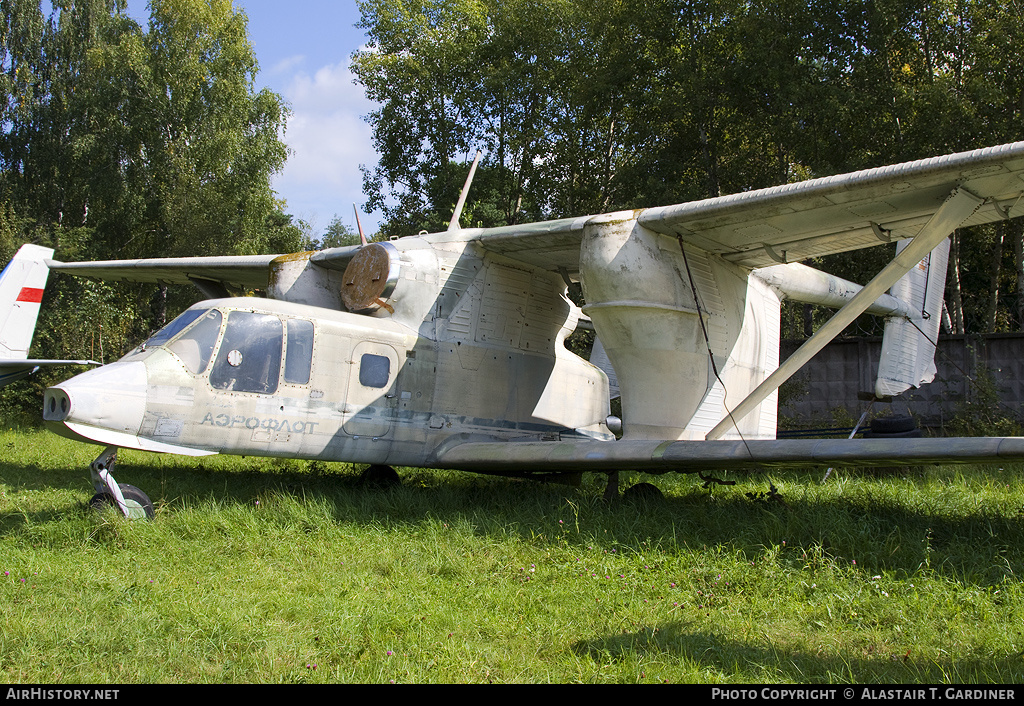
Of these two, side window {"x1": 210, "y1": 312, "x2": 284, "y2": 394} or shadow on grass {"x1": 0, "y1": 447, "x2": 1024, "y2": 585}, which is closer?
shadow on grass {"x1": 0, "y1": 447, "x2": 1024, "y2": 585}

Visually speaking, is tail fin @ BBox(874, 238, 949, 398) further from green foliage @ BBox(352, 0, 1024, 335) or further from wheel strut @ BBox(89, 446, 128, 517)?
wheel strut @ BBox(89, 446, 128, 517)

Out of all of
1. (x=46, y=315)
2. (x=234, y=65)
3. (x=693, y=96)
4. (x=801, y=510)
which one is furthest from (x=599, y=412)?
(x=234, y=65)

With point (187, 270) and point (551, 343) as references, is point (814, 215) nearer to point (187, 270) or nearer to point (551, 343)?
point (551, 343)

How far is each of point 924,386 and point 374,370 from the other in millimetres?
11458

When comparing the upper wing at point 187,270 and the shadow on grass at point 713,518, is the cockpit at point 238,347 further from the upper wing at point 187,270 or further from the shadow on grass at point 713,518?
the upper wing at point 187,270

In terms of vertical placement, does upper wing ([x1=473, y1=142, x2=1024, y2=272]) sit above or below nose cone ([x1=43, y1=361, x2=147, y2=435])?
above

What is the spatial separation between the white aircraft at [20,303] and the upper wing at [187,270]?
897mm

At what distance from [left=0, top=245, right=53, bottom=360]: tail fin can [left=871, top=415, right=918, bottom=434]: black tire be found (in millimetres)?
13911

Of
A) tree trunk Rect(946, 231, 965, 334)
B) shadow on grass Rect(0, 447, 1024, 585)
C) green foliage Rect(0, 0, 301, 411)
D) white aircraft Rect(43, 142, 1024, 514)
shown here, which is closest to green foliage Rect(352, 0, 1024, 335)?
tree trunk Rect(946, 231, 965, 334)

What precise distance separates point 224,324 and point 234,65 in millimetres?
20494

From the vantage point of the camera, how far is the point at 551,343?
9516mm

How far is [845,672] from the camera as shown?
3.66m

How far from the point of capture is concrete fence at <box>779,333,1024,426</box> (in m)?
13.2

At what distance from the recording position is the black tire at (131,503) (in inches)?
251
